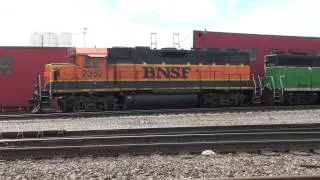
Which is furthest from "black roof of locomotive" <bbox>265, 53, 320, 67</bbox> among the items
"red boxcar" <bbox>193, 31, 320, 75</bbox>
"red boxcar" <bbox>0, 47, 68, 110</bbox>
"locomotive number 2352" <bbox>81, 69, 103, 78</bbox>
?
"red boxcar" <bbox>0, 47, 68, 110</bbox>

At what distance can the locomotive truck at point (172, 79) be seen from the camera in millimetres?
22078

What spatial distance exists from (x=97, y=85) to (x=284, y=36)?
1315cm

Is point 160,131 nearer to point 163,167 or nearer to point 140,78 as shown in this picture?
point 163,167

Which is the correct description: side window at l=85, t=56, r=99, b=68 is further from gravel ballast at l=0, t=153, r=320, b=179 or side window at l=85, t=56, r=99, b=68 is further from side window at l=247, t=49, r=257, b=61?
gravel ballast at l=0, t=153, r=320, b=179

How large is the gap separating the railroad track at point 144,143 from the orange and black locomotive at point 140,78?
938cm

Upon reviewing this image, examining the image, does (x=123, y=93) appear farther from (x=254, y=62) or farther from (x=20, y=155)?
(x=20, y=155)

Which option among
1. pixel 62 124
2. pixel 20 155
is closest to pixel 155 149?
pixel 20 155

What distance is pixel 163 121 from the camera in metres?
17.4

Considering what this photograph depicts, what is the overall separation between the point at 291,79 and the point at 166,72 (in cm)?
666

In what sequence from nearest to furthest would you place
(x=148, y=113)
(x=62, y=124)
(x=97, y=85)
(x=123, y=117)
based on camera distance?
1. (x=62, y=124)
2. (x=123, y=117)
3. (x=148, y=113)
4. (x=97, y=85)

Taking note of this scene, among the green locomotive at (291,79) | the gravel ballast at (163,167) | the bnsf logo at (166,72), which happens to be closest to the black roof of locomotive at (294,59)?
the green locomotive at (291,79)

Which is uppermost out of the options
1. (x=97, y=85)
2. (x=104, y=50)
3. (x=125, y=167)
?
(x=104, y=50)

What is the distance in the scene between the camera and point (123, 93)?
74.7ft

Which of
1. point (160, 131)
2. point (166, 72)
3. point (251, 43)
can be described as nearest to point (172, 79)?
point (166, 72)
